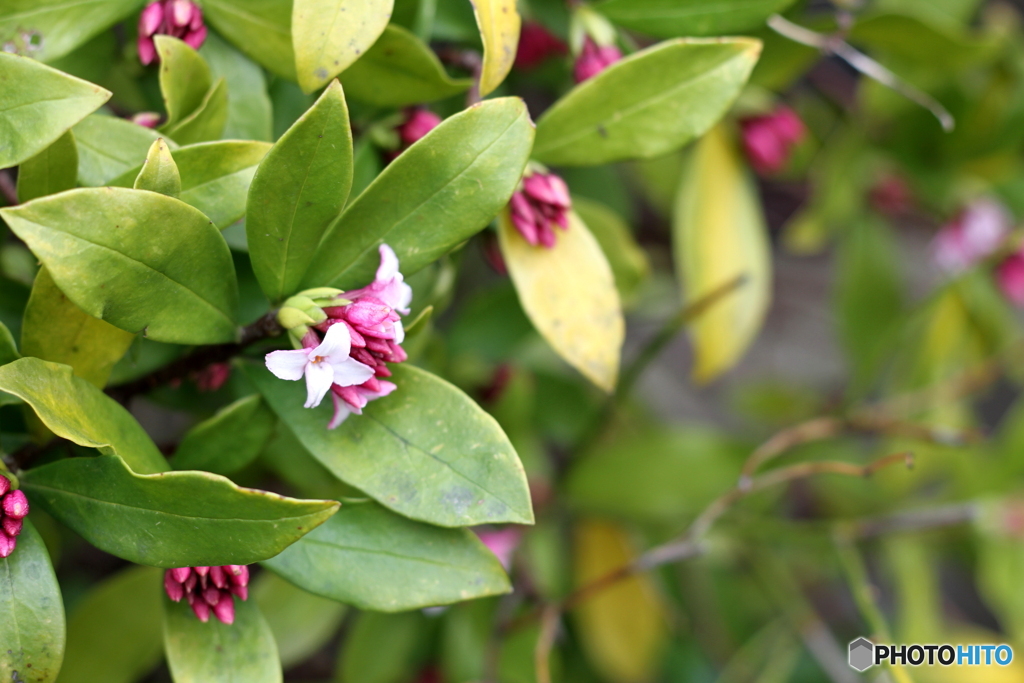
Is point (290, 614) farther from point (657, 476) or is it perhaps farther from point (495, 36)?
point (495, 36)

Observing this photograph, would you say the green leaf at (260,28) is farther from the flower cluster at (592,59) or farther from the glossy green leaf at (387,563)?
the glossy green leaf at (387,563)

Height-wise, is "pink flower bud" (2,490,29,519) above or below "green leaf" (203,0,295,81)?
below

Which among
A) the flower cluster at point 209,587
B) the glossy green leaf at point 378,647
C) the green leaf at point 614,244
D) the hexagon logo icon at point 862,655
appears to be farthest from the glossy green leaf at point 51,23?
the hexagon logo icon at point 862,655

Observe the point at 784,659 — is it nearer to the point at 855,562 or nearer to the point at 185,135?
the point at 855,562

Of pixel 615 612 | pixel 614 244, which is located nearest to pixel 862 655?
pixel 615 612

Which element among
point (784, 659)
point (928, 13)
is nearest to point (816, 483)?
point (784, 659)

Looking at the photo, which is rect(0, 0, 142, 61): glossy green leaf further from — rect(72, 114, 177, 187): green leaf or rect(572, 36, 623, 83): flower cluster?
rect(572, 36, 623, 83): flower cluster

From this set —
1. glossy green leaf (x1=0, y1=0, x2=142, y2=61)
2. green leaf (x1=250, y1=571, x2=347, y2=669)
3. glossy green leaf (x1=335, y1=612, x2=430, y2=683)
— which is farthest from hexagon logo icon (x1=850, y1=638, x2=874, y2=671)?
glossy green leaf (x1=0, y1=0, x2=142, y2=61)
